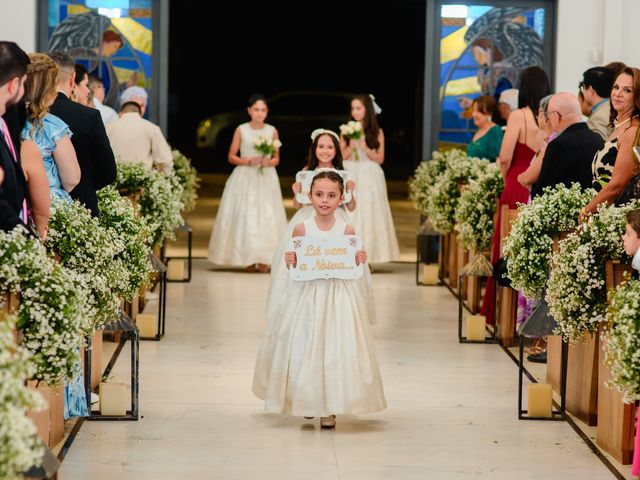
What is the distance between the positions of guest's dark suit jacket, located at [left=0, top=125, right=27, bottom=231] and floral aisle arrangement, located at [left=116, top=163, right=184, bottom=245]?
4184 mm

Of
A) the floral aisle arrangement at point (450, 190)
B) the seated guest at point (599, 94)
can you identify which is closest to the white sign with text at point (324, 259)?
the seated guest at point (599, 94)

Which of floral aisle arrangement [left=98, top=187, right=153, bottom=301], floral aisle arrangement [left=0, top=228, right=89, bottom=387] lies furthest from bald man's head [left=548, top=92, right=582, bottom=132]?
floral aisle arrangement [left=0, top=228, right=89, bottom=387]

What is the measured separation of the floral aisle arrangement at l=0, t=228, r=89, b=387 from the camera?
476 centimetres

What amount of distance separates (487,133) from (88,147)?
519cm

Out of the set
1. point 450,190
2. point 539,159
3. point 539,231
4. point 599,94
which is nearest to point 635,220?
point 539,231

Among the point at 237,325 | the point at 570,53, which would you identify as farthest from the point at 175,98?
the point at 237,325

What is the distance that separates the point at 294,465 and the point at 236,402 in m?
1.38

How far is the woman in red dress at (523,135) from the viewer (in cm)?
932

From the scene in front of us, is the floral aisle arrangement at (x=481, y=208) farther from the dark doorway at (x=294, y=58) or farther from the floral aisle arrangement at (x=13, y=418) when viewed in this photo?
the dark doorway at (x=294, y=58)

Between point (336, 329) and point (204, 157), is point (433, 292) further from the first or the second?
point (204, 157)

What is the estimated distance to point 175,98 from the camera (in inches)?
1182

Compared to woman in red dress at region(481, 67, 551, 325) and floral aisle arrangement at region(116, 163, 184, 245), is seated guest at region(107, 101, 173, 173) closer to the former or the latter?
floral aisle arrangement at region(116, 163, 184, 245)

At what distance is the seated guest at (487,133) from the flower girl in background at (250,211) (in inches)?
93.5

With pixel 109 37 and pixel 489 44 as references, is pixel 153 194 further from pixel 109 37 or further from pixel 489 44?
pixel 489 44
